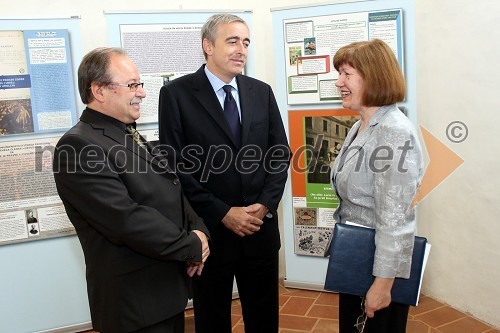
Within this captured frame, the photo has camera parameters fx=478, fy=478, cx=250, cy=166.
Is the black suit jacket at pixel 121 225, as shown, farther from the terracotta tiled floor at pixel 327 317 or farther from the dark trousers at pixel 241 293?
the terracotta tiled floor at pixel 327 317

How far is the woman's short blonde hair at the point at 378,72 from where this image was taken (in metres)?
1.77

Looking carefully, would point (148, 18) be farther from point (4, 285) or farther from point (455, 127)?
point (455, 127)

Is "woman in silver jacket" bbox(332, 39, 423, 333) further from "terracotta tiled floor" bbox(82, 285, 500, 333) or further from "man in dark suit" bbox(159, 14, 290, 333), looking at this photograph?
"terracotta tiled floor" bbox(82, 285, 500, 333)

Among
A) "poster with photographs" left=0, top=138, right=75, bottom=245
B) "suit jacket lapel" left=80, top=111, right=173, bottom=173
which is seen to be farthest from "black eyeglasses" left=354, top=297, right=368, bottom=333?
"poster with photographs" left=0, top=138, right=75, bottom=245

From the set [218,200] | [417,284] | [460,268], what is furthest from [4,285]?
[460,268]

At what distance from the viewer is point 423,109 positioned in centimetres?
364

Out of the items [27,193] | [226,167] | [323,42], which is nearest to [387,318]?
[226,167]

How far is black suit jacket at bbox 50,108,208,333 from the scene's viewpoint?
5.46 ft

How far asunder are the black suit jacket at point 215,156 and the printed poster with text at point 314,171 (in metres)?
1.19

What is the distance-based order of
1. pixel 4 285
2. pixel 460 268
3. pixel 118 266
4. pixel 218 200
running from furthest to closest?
1. pixel 460 268
2. pixel 4 285
3. pixel 218 200
4. pixel 118 266

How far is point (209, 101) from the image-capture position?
2.43 m

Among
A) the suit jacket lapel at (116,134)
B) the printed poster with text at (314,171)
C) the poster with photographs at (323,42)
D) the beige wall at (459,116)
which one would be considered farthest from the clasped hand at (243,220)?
the beige wall at (459,116)

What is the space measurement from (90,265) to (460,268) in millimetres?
2753
